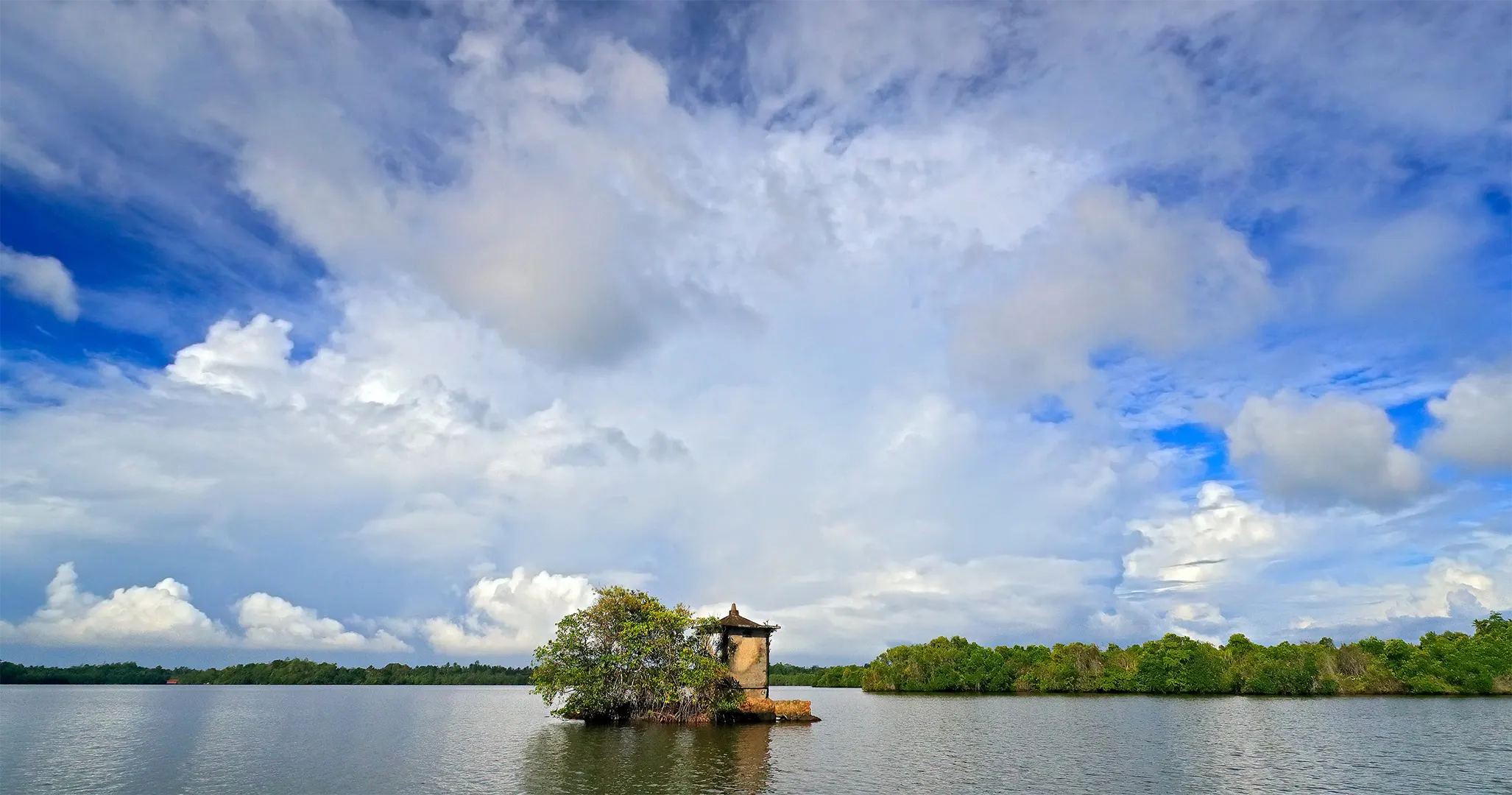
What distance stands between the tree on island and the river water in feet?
7.54

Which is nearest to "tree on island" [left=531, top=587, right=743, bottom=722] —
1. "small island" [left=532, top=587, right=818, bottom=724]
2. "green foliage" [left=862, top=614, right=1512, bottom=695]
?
"small island" [left=532, top=587, right=818, bottom=724]

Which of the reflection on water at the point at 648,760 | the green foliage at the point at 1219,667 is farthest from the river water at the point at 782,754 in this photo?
the green foliage at the point at 1219,667

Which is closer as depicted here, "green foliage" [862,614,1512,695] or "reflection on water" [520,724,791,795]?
"reflection on water" [520,724,791,795]

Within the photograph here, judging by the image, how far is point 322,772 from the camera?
35.3m

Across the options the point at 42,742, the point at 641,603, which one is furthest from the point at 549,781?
the point at 42,742

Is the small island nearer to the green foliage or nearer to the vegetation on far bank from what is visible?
the vegetation on far bank

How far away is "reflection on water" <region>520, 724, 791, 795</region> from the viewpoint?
31203 millimetres

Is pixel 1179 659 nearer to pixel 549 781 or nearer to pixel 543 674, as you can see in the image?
pixel 543 674

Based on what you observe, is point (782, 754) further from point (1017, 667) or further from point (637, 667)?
point (1017, 667)

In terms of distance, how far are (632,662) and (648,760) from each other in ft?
56.3

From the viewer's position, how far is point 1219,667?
11375cm

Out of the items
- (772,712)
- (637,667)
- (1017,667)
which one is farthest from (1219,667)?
(637,667)

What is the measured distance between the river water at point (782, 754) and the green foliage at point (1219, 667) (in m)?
30.7

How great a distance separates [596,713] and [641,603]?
9102 mm
